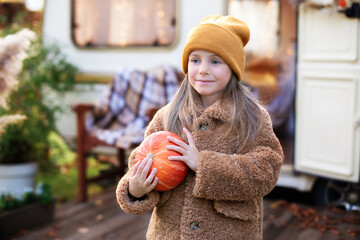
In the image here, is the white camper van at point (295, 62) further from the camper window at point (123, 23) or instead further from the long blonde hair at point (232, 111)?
the long blonde hair at point (232, 111)

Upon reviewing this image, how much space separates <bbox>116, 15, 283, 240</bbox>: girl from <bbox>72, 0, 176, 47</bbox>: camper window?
3.18 m

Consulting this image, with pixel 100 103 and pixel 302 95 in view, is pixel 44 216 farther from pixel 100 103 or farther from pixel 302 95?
pixel 302 95

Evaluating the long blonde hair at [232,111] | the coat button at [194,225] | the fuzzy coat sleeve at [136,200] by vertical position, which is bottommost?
the coat button at [194,225]

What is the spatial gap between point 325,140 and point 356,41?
954 mm

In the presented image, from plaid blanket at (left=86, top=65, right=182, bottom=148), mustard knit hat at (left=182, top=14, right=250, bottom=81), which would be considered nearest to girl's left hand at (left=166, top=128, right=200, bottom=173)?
mustard knit hat at (left=182, top=14, right=250, bottom=81)

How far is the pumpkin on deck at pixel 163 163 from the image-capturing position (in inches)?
71.3

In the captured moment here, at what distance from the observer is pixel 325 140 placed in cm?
418

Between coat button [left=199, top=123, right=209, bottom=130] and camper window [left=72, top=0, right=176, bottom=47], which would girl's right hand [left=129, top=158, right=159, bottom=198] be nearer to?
coat button [left=199, top=123, right=209, bottom=130]

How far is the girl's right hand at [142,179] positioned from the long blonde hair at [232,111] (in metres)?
0.25

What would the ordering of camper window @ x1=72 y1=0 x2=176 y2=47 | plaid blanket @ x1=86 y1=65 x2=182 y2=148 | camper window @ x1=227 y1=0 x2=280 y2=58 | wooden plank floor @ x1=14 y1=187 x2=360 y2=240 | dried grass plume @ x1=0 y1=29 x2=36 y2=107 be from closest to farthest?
1. dried grass plume @ x1=0 y1=29 x2=36 y2=107
2. wooden plank floor @ x1=14 y1=187 x2=360 y2=240
3. plaid blanket @ x1=86 y1=65 x2=182 y2=148
4. camper window @ x1=72 y1=0 x2=176 y2=47
5. camper window @ x1=227 y1=0 x2=280 y2=58

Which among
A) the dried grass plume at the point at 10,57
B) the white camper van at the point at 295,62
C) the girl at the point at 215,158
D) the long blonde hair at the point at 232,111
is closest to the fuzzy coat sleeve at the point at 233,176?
the girl at the point at 215,158

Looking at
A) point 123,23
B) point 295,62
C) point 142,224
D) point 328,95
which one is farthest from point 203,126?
point 123,23

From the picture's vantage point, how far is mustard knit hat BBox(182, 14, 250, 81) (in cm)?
187

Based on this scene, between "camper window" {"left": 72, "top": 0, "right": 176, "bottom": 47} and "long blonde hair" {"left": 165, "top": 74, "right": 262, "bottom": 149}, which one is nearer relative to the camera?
"long blonde hair" {"left": 165, "top": 74, "right": 262, "bottom": 149}
